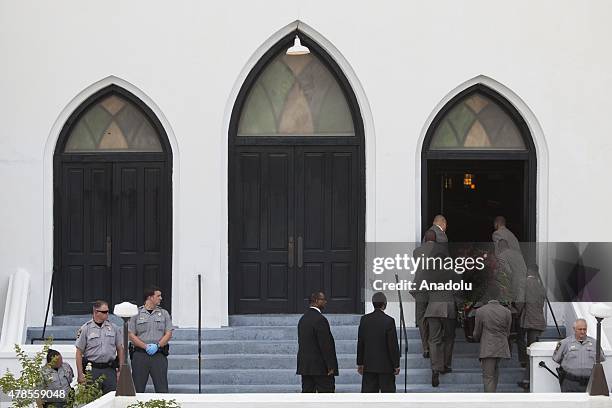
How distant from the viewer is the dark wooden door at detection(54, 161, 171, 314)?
17766mm

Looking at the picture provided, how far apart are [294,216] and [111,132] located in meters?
2.73

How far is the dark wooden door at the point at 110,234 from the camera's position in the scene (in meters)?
17.8

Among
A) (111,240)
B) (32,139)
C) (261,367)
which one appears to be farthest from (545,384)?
(32,139)

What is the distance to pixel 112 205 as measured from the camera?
17828 mm

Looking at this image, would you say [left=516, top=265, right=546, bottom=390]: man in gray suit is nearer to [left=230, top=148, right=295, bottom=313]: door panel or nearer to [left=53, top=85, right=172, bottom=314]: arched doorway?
[left=230, top=148, right=295, bottom=313]: door panel

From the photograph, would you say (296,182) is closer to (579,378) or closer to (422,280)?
(422,280)

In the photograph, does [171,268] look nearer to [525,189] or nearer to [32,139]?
[32,139]

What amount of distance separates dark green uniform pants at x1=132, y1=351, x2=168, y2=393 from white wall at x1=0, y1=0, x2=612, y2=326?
204 cm

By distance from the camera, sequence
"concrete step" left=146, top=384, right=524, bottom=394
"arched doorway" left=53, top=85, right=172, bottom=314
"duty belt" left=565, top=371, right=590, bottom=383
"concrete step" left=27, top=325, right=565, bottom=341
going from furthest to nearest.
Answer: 1. "arched doorway" left=53, top=85, right=172, bottom=314
2. "concrete step" left=27, top=325, right=565, bottom=341
3. "concrete step" left=146, top=384, right=524, bottom=394
4. "duty belt" left=565, top=371, right=590, bottom=383

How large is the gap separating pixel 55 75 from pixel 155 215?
2.29 meters

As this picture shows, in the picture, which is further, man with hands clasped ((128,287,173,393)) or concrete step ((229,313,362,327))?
concrete step ((229,313,362,327))

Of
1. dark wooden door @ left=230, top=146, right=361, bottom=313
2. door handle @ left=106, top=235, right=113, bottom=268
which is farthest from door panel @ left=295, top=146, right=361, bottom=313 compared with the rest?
door handle @ left=106, top=235, right=113, bottom=268

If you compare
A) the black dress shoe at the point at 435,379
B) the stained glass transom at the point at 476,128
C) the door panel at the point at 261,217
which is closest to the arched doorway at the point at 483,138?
the stained glass transom at the point at 476,128
